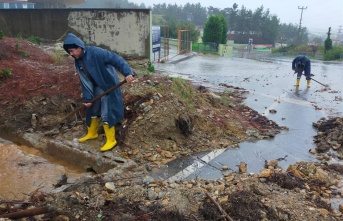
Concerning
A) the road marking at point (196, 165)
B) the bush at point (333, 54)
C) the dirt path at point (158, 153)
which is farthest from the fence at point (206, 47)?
the road marking at point (196, 165)

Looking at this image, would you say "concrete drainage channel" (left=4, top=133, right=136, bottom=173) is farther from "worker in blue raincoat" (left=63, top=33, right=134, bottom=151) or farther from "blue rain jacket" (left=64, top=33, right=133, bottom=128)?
"blue rain jacket" (left=64, top=33, right=133, bottom=128)

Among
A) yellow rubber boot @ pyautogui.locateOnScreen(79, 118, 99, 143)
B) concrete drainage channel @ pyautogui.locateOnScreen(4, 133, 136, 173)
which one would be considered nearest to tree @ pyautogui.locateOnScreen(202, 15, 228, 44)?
concrete drainage channel @ pyautogui.locateOnScreen(4, 133, 136, 173)

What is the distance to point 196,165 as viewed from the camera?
5043mm

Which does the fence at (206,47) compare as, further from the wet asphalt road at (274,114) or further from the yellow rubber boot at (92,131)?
the yellow rubber boot at (92,131)

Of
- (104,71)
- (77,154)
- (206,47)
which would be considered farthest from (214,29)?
(77,154)

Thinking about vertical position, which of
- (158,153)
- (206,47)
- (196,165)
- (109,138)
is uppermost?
(206,47)

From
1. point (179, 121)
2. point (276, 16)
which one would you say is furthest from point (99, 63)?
point (276, 16)

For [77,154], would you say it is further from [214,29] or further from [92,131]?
[214,29]

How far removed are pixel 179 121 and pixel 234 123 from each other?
1.76 m

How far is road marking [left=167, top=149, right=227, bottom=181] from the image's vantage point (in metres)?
4.62

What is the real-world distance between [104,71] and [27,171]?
1.99 metres

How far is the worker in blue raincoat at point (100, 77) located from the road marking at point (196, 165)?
1272 millimetres

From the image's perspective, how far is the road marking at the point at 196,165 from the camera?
15.1 ft

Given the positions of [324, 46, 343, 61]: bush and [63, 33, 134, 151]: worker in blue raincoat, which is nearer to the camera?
[63, 33, 134, 151]: worker in blue raincoat
